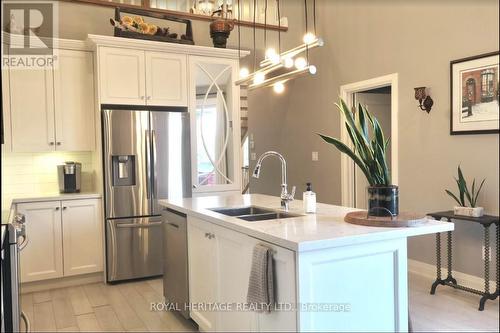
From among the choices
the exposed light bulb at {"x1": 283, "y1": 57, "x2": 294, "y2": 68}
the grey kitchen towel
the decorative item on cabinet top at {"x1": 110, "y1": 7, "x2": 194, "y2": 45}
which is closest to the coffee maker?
the decorative item on cabinet top at {"x1": 110, "y1": 7, "x2": 194, "y2": 45}

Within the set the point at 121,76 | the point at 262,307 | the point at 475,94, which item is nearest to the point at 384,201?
the point at 475,94

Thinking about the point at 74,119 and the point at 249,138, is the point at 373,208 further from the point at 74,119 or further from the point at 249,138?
the point at 249,138

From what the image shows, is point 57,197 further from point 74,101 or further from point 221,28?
point 221,28

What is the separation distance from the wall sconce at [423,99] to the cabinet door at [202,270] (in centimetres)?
192

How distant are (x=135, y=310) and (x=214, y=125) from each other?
1876mm

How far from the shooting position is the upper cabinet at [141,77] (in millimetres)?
3662

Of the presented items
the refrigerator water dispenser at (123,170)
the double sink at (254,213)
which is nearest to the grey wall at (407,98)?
the double sink at (254,213)

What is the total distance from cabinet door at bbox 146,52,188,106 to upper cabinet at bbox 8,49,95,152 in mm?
532

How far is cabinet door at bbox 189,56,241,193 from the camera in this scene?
4.05 meters

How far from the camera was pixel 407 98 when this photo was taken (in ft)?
11.7

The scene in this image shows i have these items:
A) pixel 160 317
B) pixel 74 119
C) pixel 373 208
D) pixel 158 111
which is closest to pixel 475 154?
pixel 373 208

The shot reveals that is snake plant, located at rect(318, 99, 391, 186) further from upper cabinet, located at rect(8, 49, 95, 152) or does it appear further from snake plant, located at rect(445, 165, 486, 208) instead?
upper cabinet, located at rect(8, 49, 95, 152)

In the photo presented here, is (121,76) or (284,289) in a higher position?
(121,76)

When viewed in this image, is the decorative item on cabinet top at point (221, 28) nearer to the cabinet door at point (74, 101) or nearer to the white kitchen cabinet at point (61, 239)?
the cabinet door at point (74, 101)
